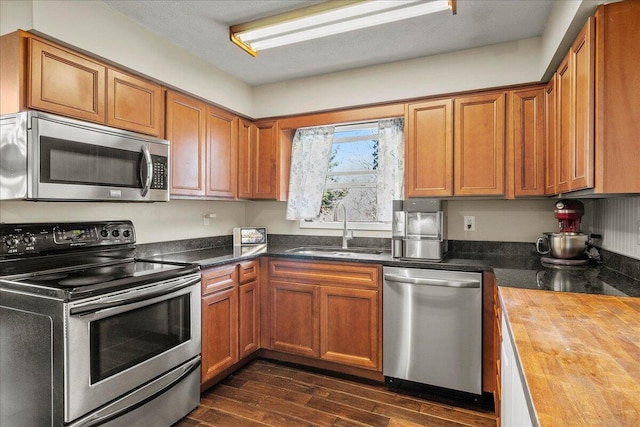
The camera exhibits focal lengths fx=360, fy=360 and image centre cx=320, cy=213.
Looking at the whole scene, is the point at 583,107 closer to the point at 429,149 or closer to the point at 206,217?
the point at 429,149

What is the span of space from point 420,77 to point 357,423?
2476 mm

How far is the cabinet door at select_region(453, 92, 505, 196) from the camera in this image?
102 inches

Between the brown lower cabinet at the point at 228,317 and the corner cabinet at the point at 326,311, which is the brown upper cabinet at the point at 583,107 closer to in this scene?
the corner cabinet at the point at 326,311

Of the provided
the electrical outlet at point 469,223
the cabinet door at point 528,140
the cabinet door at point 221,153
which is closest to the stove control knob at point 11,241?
the cabinet door at point 221,153

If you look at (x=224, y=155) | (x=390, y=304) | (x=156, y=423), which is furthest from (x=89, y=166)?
(x=390, y=304)

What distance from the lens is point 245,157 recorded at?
3373 mm

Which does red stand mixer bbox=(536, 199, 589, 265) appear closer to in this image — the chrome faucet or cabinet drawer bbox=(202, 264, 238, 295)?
the chrome faucet

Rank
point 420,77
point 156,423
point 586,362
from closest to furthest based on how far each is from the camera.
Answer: point 586,362 < point 156,423 < point 420,77

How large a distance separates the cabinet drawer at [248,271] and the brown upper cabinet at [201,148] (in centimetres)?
63

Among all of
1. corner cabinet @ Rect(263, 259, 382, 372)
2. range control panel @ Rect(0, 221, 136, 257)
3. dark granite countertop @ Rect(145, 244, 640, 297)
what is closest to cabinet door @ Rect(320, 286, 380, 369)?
corner cabinet @ Rect(263, 259, 382, 372)

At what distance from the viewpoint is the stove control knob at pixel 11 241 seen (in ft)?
6.07

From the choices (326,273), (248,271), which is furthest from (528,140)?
(248,271)

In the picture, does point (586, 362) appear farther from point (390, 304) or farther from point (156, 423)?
point (156, 423)

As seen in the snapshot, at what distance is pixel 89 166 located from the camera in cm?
199
